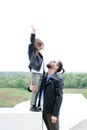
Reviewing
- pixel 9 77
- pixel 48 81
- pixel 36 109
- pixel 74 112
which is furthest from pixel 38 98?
pixel 9 77

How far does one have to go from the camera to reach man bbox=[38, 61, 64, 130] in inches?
130

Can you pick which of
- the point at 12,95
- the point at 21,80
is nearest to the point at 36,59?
the point at 21,80

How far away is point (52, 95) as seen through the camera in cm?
332

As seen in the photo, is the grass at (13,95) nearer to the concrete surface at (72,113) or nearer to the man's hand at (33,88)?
the concrete surface at (72,113)

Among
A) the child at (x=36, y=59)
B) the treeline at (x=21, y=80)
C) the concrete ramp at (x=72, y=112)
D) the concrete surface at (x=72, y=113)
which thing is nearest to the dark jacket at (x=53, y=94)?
the child at (x=36, y=59)

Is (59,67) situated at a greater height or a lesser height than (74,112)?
greater

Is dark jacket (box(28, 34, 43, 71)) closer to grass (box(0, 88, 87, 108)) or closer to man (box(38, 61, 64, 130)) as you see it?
man (box(38, 61, 64, 130))

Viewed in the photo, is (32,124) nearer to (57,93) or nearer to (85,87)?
(57,93)

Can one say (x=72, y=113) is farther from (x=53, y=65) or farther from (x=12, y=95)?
(x=12, y=95)

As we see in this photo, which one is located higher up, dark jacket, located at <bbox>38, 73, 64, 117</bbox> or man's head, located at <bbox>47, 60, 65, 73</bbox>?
man's head, located at <bbox>47, 60, 65, 73</bbox>

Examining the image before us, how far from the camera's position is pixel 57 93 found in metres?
3.31

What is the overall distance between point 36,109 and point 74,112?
1964 mm

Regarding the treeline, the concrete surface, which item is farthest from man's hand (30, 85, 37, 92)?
the treeline

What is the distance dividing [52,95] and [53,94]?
12mm
